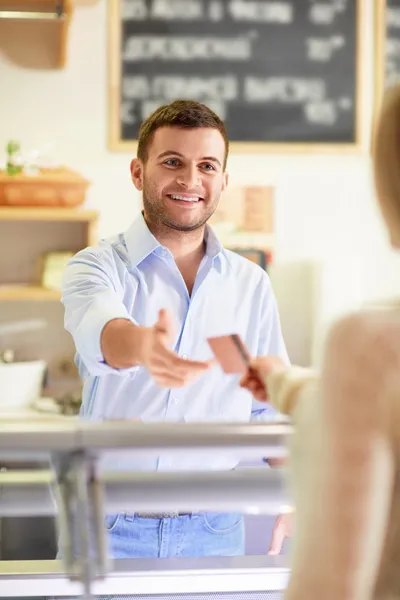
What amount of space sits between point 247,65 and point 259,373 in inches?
95.7

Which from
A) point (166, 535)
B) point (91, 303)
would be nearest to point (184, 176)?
point (91, 303)

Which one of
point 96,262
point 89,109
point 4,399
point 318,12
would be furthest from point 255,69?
point 96,262

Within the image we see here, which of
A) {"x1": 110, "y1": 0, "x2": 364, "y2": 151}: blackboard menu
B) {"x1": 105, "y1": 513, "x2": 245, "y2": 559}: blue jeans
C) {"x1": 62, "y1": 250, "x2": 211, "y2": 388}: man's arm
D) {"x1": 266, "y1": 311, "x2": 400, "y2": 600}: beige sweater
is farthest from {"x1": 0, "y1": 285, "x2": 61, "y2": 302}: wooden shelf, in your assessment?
{"x1": 266, "y1": 311, "x2": 400, "y2": 600}: beige sweater

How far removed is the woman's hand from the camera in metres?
0.68

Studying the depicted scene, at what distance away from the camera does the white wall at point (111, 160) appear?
2.90 m

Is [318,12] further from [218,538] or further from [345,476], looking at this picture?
[345,476]

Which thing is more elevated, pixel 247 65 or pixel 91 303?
pixel 247 65

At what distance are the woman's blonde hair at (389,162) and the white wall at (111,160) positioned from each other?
2.31 m

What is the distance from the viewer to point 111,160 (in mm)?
2918

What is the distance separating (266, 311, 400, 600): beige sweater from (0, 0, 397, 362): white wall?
91.7 inches

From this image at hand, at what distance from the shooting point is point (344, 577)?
0.45 meters

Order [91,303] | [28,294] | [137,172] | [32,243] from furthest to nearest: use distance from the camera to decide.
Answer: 1. [32,243]
2. [28,294]
3. [137,172]
4. [91,303]

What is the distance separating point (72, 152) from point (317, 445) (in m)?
2.59

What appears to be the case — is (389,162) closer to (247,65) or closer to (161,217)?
(161,217)
